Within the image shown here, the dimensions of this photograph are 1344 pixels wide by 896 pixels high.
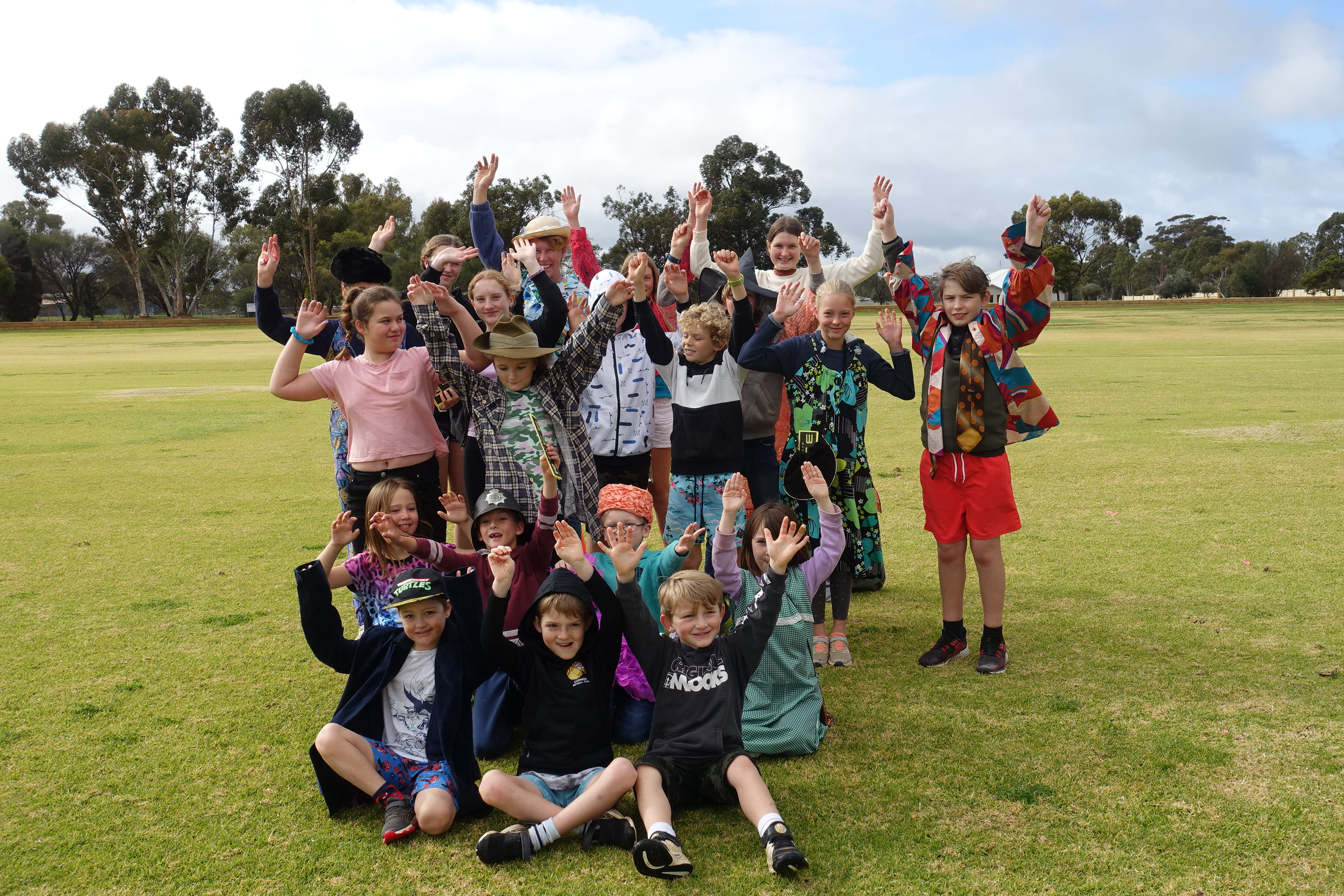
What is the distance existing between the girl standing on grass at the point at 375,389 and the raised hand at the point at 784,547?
1.78 meters

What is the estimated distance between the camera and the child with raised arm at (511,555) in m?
3.90

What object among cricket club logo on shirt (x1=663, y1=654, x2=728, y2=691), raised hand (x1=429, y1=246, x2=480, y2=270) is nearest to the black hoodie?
cricket club logo on shirt (x1=663, y1=654, x2=728, y2=691)

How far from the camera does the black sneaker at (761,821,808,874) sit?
287 cm

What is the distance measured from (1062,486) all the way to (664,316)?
457 centimetres

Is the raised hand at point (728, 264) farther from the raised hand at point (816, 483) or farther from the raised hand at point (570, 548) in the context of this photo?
the raised hand at point (570, 548)

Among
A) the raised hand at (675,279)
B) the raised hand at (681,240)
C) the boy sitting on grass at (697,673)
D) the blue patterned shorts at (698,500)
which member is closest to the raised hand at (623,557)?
the boy sitting on grass at (697,673)

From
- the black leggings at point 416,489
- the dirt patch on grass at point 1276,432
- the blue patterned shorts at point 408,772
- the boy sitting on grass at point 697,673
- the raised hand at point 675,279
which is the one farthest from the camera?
the dirt patch on grass at point 1276,432

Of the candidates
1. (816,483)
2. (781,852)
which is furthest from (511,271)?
(781,852)

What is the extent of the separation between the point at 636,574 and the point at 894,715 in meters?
1.31

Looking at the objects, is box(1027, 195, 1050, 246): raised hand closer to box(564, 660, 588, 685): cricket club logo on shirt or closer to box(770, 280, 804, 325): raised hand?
box(770, 280, 804, 325): raised hand

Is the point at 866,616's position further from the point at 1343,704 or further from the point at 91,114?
the point at 91,114

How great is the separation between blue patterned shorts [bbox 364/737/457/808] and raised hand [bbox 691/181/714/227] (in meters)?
3.28

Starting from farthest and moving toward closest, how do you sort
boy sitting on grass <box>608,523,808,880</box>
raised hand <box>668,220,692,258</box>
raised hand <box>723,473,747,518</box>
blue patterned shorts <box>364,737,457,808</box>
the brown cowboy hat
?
raised hand <box>668,220,692,258</box> < the brown cowboy hat < raised hand <box>723,473,747,518</box> < blue patterned shorts <box>364,737,457,808</box> < boy sitting on grass <box>608,523,808,880</box>

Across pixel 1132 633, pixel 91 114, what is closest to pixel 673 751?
pixel 1132 633
